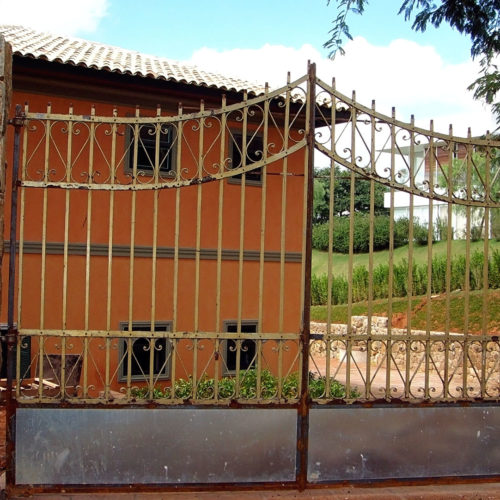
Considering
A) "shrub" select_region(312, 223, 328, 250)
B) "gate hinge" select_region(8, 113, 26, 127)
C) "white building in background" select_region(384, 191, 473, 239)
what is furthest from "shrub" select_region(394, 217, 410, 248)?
"gate hinge" select_region(8, 113, 26, 127)

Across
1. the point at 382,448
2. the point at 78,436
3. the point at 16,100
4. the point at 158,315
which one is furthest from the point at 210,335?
the point at 16,100

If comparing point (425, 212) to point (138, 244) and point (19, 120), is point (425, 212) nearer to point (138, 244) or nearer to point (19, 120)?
point (138, 244)

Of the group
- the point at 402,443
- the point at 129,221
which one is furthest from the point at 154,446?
the point at 129,221

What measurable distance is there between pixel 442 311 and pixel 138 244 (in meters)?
13.4

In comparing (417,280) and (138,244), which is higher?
(138,244)

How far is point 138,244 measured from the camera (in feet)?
33.8

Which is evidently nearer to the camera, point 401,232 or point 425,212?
point 401,232

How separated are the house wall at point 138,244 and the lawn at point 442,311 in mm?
7077

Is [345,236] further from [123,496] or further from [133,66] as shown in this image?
[123,496]

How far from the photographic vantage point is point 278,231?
11188mm

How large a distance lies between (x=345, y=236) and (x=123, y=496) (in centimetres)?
2590

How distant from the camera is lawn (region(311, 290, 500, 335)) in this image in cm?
1863

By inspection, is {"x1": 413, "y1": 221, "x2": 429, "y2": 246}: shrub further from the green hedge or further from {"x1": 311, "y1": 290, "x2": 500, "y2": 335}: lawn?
{"x1": 311, "y1": 290, "x2": 500, "y2": 335}: lawn

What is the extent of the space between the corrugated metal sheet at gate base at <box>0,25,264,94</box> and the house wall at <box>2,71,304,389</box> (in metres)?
0.65
